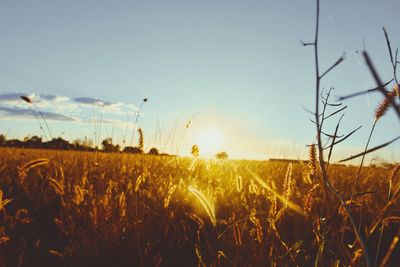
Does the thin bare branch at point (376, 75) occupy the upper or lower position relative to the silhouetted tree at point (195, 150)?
lower

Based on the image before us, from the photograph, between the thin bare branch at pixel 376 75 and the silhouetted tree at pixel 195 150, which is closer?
the thin bare branch at pixel 376 75

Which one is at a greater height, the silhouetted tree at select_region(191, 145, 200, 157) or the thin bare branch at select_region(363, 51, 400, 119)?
the silhouetted tree at select_region(191, 145, 200, 157)

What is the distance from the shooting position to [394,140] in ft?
1.75

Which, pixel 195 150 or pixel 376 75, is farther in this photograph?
pixel 195 150

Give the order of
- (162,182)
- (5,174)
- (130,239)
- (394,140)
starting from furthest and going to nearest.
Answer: (5,174) < (162,182) < (130,239) < (394,140)

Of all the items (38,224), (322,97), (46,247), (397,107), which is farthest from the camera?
(38,224)

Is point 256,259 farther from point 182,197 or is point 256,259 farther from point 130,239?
point 182,197

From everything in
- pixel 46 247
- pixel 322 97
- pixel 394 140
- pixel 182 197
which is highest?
pixel 322 97

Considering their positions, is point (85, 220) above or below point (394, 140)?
below

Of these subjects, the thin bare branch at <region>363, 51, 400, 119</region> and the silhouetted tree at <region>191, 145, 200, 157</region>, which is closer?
the thin bare branch at <region>363, 51, 400, 119</region>

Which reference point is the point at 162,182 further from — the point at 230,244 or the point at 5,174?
the point at 5,174

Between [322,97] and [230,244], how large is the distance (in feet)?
6.27

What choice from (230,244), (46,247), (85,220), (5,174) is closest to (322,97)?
(230,244)

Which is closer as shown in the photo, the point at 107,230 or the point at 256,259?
the point at 256,259
